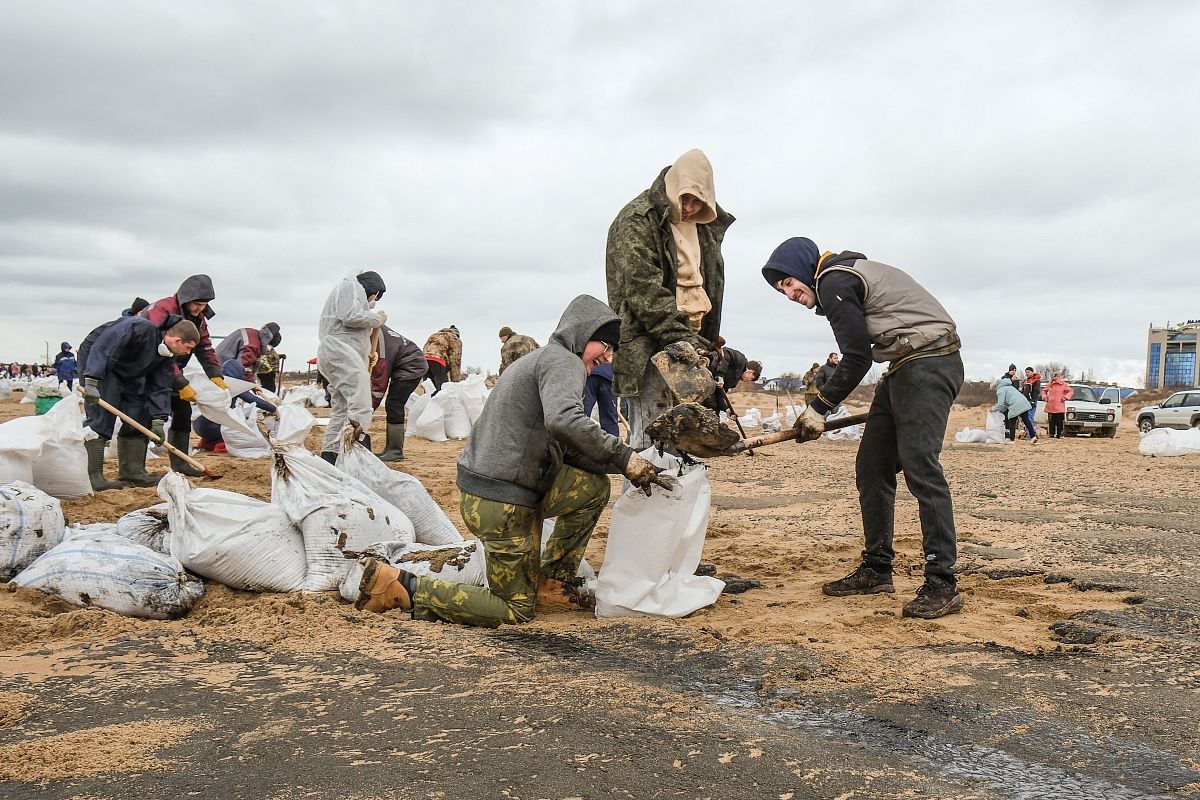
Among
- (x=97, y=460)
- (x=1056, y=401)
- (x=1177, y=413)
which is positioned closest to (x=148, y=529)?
(x=97, y=460)

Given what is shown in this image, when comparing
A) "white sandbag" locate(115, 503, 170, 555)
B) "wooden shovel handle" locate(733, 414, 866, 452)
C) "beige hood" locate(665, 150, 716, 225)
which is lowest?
"white sandbag" locate(115, 503, 170, 555)

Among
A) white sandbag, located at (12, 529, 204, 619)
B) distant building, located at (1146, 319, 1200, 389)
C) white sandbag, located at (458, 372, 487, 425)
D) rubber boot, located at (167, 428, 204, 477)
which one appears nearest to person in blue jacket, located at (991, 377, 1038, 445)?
white sandbag, located at (458, 372, 487, 425)

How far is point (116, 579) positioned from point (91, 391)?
119 inches

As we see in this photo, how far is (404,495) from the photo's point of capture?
14.1 ft

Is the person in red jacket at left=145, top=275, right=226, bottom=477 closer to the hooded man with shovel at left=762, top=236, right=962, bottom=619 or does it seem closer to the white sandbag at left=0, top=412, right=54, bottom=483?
the white sandbag at left=0, top=412, right=54, bottom=483

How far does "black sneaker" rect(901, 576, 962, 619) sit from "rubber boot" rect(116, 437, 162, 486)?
5252 millimetres

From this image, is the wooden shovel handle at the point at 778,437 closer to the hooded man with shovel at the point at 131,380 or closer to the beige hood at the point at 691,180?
the beige hood at the point at 691,180

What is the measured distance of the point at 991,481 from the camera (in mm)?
8422

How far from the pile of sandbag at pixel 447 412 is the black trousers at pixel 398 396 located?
2.69 metres

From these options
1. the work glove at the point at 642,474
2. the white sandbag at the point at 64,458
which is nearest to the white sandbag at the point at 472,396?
the white sandbag at the point at 64,458

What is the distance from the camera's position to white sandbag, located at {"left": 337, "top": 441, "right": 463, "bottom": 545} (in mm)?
4273

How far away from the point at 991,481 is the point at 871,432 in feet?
17.6

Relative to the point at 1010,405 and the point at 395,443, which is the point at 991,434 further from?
the point at 395,443

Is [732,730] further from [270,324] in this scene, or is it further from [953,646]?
[270,324]
